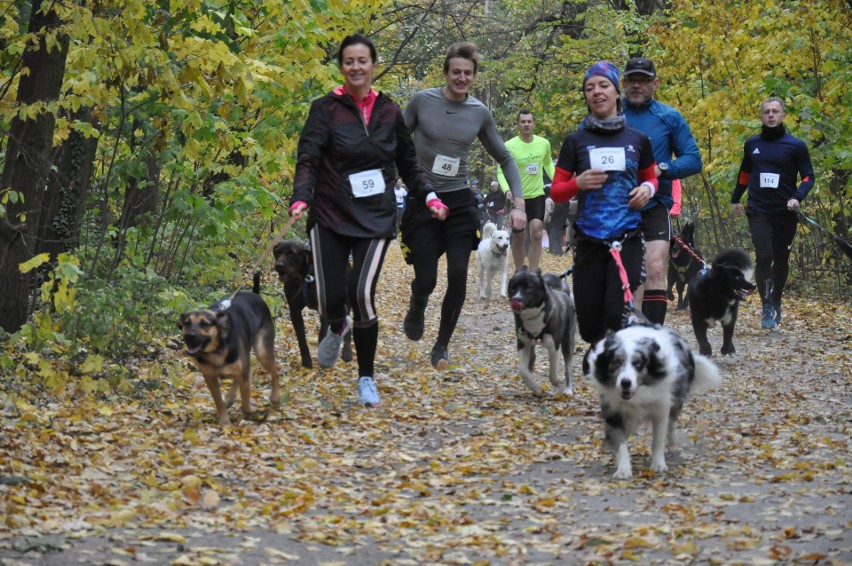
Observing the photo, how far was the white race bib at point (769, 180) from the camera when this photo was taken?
13.6m

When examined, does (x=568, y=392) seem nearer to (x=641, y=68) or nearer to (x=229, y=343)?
(x=641, y=68)

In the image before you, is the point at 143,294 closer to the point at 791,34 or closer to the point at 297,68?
the point at 297,68

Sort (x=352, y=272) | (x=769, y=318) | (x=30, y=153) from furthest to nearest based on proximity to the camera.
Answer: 1. (x=769, y=318)
2. (x=30, y=153)
3. (x=352, y=272)

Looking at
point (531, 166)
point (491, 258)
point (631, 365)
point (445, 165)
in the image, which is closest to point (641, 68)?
point (445, 165)

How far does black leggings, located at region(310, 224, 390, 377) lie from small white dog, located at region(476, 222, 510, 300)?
928 cm

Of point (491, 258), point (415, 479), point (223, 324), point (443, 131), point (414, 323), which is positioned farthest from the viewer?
point (491, 258)

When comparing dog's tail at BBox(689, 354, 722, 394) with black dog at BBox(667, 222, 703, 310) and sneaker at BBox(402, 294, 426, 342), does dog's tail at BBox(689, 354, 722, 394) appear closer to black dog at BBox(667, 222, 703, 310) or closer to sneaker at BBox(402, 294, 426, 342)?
sneaker at BBox(402, 294, 426, 342)

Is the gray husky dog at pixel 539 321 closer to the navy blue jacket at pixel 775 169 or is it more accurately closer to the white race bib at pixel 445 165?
the white race bib at pixel 445 165

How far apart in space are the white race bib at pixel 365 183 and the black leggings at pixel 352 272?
330 mm

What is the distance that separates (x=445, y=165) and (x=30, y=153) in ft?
10.7

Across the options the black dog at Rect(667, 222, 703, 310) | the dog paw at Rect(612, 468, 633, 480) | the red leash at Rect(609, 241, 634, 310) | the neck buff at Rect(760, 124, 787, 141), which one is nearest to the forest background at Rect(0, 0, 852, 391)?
the neck buff at Rect(760, 124, 787, 141)

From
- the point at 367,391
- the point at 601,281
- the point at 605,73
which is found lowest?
the point at 367,391

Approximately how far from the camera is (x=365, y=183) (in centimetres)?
806

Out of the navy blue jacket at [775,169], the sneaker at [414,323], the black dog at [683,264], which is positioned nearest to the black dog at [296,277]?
the sneaker at [414,323]
